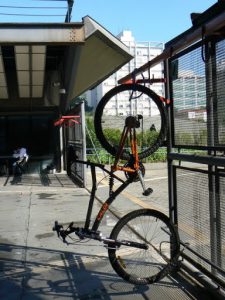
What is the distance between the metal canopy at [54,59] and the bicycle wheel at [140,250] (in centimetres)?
662

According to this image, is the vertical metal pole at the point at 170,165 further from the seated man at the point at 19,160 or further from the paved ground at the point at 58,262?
the seated man at the point at 19,160

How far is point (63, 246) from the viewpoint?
6465 millimetres

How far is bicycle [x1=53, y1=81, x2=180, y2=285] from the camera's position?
4.25m

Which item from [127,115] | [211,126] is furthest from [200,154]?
[127,115]

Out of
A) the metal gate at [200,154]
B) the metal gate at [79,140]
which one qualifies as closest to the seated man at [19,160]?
the metal gate at [79,140]

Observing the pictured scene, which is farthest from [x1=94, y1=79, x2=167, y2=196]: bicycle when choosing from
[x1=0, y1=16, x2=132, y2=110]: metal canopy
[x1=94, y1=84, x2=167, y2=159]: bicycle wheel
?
[x1=0, y1=16, x2=132, y2=110]: metal canopy

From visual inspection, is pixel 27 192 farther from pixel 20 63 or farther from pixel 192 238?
pixel 192 238

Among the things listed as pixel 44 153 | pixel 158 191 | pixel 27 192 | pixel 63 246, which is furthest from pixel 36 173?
pixel 63 246

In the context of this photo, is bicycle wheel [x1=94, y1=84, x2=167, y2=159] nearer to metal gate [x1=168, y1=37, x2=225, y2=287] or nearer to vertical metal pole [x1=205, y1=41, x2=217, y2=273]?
metal gate [x1=168, y1=37, x2=225, y2=287]

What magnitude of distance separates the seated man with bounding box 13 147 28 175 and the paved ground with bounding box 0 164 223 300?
6949mm

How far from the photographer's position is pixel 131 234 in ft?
15.0

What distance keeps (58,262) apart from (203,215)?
7.31 ft

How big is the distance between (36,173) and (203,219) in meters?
15.4

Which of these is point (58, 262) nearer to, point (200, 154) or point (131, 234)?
point (131, 234)
